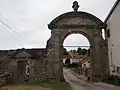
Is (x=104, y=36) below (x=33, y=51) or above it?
above

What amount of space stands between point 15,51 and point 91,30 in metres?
9.49

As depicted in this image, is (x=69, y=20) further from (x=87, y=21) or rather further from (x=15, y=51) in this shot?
(x=15, y=51)

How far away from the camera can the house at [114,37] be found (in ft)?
72.0

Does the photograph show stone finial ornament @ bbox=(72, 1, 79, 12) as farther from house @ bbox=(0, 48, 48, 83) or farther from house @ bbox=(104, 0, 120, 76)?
house @ bbox=(0, 48, 48, 83)

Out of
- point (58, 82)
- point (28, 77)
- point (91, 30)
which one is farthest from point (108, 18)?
point (28, 77)

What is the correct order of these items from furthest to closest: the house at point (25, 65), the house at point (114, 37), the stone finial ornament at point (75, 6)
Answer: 1. the stone finial ornament at point (75, 6)
2. the house at point (25, 65)
3. the house at point (114, 37)

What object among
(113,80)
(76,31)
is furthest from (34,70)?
(113,80)

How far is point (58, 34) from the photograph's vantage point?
27062mm

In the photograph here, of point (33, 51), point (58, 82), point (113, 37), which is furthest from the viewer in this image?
point (33, 51)

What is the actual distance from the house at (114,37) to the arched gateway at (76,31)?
1.08m

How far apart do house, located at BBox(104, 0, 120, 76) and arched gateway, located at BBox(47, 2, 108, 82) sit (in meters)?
1.08

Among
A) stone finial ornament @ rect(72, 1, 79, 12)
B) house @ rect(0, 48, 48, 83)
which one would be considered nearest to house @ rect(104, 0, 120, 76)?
stone finial ornament @ rect(72, 1, 79, 12)

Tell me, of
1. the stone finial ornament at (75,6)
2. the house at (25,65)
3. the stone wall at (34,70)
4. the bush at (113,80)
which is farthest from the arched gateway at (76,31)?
the bush at (113,80)

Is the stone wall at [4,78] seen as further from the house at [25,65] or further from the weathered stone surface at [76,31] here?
the weathered stone surface at [76,31]
